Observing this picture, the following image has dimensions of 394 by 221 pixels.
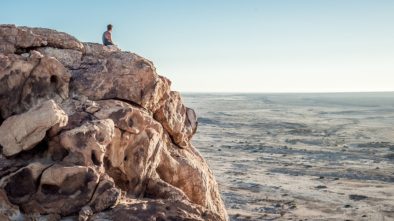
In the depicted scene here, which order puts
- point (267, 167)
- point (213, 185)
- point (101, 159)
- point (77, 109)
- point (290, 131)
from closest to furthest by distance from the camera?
point (101, 159)
point (77, 109)
point (213, 185)
point (267, 167)
point (290, 131)

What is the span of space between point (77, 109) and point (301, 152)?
39.5 meters

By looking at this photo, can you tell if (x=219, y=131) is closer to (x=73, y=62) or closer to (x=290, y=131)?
(x=290, y=131)

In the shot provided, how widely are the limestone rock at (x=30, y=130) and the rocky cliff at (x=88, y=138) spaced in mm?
24

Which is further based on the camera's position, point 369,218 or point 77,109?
point 369,218

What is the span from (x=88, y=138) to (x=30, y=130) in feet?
4.60

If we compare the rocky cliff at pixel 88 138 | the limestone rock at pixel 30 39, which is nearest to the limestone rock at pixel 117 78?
the rocky cliff at pixel 88 138

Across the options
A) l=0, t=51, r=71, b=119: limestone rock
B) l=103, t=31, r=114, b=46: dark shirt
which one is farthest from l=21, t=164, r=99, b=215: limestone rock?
l=103, t=31, r=114, b=46: dark shirt

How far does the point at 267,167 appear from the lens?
127 ft

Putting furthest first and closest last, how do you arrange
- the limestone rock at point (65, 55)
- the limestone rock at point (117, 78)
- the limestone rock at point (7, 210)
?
the limestone rock at point (65, 55), the limestone rock at point (117, 78), the limestone rock at point (7, 210)

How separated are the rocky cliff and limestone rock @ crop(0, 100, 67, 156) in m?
0.02

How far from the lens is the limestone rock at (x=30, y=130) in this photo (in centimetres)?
1022

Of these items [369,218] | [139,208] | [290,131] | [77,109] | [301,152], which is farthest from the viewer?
[290,131]

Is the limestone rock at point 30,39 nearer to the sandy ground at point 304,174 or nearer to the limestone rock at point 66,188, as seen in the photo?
the limestone rock at point 66,188

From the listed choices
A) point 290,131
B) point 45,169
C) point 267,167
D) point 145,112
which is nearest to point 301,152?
point 267,167
